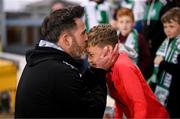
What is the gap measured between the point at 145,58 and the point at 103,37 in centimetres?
167

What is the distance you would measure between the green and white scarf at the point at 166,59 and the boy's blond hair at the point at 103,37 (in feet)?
3.31

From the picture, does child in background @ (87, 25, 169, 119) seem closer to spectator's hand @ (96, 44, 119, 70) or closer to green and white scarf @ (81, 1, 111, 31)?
spectator's hand @ (96, 44, 119, 70)

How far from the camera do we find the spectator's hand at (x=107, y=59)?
92.4 inches

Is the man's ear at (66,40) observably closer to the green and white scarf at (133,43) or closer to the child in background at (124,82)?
the child in background at (124,82)

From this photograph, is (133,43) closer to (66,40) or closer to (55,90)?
(66,40)

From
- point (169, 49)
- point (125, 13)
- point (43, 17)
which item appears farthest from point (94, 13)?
point (43, 17)

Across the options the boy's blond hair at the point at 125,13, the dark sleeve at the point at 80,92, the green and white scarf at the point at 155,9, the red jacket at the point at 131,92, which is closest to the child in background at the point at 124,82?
the red jacket at the point at 131,92

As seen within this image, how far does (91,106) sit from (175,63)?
53.7 inches

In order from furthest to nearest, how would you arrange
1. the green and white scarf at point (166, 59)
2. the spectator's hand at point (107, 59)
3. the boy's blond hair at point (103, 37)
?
the green and white scarf at point (166, 59) → the boy's blond hair at point (103, 37) → the spectator's hand at point (107, 59)

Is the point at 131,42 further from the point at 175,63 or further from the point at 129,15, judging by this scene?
the point at 175,63

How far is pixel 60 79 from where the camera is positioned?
2078 mm

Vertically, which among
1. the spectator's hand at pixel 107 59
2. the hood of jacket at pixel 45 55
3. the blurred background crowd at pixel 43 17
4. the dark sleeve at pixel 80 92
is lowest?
the blurred background crowd at pixel 43 17

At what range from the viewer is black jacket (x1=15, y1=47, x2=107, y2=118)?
6.84 feet

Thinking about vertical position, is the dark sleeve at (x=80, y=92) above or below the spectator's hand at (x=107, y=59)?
below
